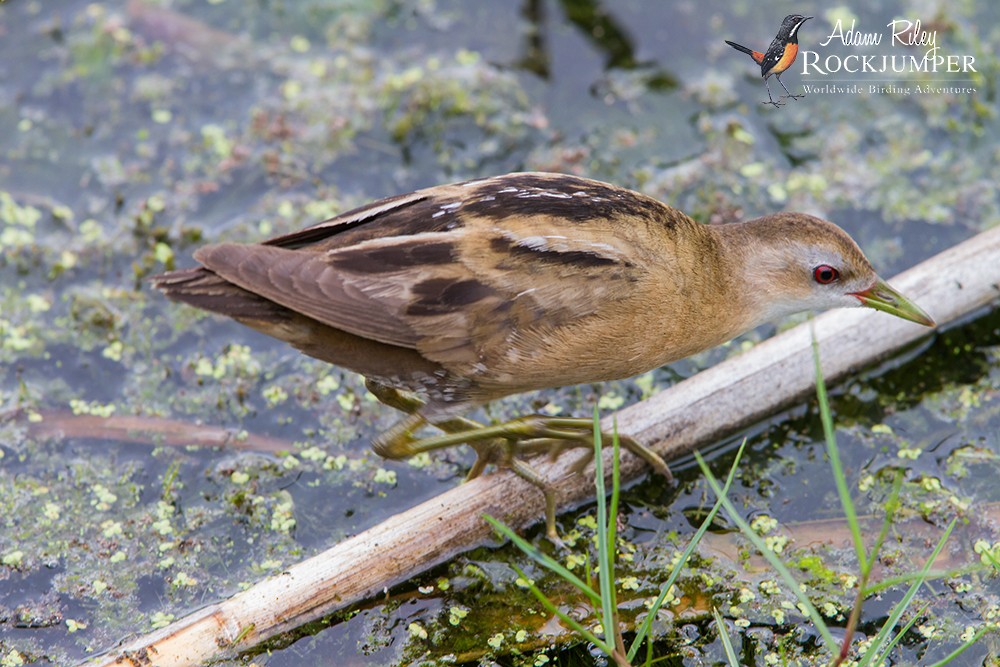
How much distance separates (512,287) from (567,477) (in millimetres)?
899

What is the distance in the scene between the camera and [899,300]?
437 cm

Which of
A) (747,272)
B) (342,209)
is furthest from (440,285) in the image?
(342,209)

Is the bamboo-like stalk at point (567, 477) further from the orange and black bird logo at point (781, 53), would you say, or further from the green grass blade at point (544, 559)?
the orange and black bird logo at point (781, 53)

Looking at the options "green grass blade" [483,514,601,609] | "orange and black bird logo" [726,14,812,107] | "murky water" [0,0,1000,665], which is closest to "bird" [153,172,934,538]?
"murky water" [0,0,1000,665]

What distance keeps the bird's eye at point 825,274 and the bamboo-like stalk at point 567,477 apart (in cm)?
→ 19

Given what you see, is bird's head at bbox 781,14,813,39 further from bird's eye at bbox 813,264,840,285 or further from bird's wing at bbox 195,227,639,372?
bird's wing at bbox 195,227,639,372

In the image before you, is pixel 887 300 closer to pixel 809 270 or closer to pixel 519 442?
pixel 809 270

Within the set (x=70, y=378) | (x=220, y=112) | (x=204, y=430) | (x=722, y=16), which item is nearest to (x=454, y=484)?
(x=204, y=430)

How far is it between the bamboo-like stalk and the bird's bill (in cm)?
28


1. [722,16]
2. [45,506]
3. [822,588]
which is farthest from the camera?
[722,16]

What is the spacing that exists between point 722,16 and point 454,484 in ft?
11.6

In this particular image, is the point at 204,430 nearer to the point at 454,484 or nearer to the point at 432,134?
the point at 454,484

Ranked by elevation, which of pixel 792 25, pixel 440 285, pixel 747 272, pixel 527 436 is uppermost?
pixel 792 25

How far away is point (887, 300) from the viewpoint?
437 centimetres
